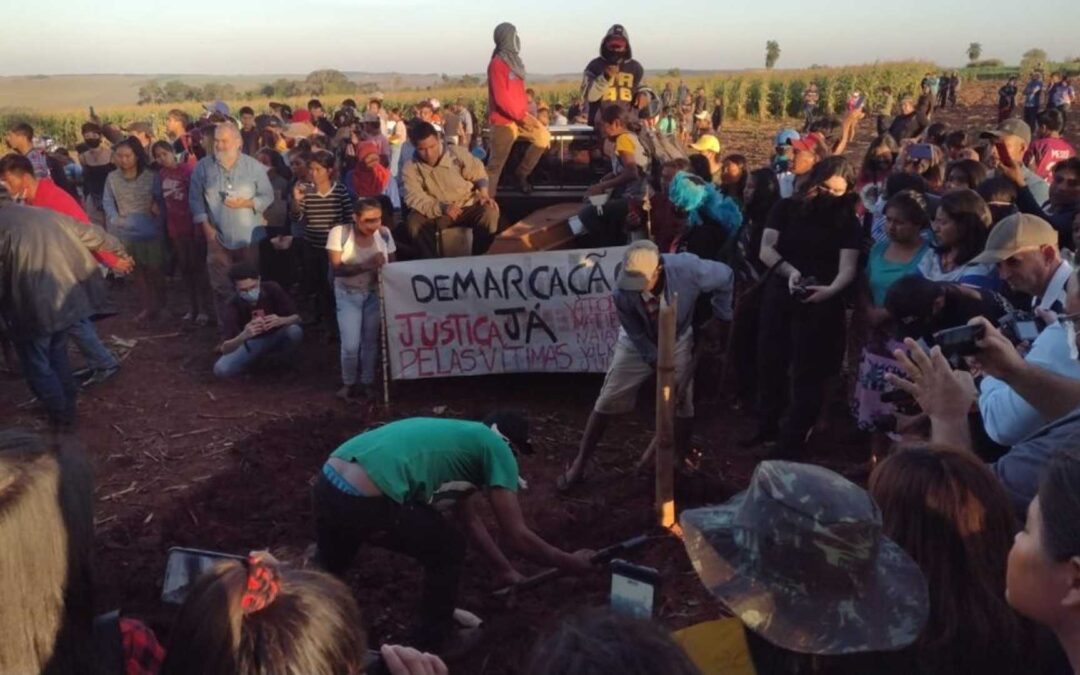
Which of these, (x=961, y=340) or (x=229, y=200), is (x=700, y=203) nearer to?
(x=961, y=340)

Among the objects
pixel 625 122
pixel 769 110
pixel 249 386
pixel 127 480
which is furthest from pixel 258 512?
pixel 769 110

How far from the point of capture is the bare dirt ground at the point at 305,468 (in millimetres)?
4527

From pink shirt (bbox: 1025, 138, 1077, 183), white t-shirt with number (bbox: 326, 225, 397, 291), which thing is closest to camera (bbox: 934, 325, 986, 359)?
white t-shirt with number (bbox: 326, 225, 397, 291)

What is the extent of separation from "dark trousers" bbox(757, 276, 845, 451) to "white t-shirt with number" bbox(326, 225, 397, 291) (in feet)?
10.6

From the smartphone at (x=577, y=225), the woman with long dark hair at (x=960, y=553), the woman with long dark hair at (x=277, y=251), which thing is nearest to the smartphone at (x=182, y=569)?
the woman with long dark hair at (x=960, y=553)

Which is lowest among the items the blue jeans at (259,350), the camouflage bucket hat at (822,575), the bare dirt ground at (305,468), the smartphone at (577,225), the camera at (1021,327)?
the bare dirt ground at (305,468)

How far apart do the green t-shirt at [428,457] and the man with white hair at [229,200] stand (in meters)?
5.34

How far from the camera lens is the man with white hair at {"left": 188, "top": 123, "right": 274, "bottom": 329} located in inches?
336

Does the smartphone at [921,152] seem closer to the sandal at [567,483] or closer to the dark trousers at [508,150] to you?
the dark trousers at [508,150]

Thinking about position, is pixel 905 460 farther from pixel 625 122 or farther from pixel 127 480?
pixel 625 122

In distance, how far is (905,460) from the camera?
Result: 2.32 m

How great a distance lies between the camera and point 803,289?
5539 millimetres

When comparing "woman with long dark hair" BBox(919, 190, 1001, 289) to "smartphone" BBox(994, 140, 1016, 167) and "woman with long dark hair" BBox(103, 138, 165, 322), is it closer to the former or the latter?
"smartphone" BBox(994, 140, 1016, 167)

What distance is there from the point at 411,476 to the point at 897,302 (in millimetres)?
2457
